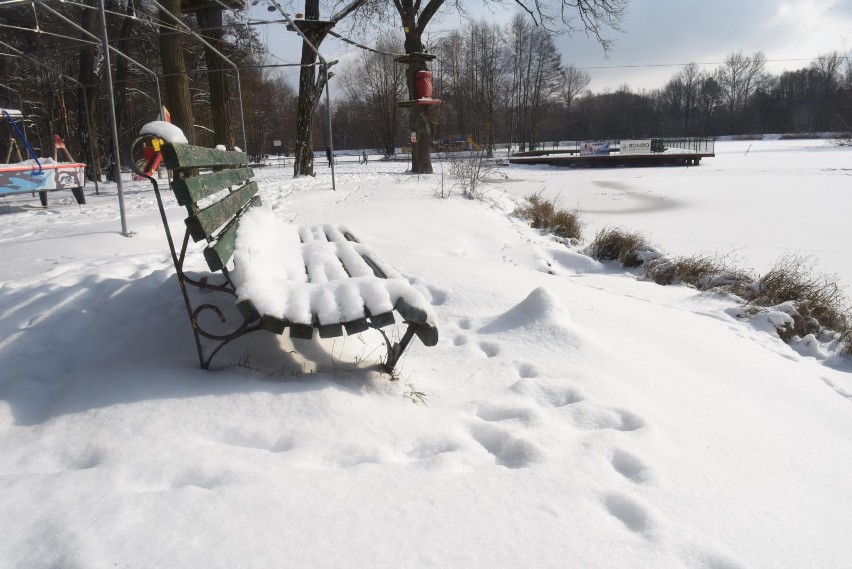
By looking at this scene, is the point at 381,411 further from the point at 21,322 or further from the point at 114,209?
the point at 114,209

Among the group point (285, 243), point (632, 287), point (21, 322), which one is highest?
point (285, 243)

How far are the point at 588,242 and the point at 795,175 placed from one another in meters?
14.4

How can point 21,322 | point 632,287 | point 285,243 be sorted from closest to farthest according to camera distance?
point 21,322 → point 285,243 → point 632,287

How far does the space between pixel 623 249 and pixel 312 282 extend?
5.44 metres

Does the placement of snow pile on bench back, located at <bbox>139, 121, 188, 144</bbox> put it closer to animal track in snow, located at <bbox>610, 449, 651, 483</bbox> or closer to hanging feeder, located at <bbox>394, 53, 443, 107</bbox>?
animal track in snow, located at <bbox>610, 449, 651, 483</bbox>

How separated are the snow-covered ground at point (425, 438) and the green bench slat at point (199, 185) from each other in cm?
73

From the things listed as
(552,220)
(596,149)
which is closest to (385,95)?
(596,149)

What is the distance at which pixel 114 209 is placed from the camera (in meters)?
8.75

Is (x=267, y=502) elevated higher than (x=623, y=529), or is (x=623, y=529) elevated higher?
(x=267, y=502)

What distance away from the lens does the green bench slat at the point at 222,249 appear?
208 cm

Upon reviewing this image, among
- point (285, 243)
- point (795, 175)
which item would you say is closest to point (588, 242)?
point (285, 243)

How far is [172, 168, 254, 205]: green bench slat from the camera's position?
2129 millimetres

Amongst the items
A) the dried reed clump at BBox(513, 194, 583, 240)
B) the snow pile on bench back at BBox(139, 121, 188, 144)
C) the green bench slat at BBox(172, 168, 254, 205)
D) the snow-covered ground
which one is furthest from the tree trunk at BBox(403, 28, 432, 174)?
the snow pile on bench back at BBox(139, 121, 188, 144)

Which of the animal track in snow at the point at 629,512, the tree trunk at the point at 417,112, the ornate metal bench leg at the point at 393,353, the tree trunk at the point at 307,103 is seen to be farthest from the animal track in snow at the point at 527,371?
the tree trunk at the point at 417,112
